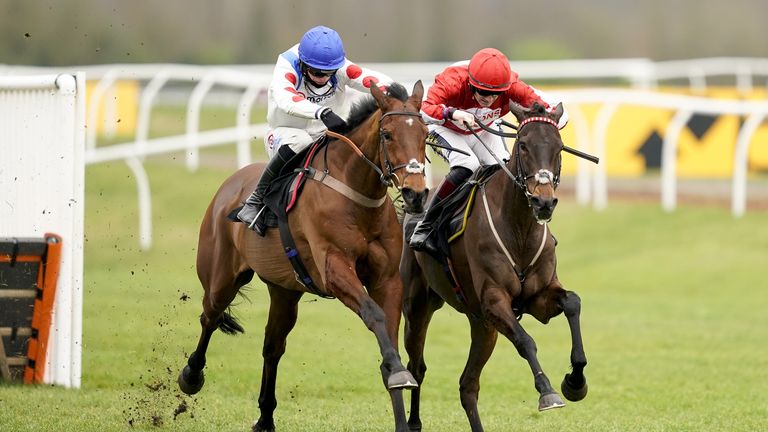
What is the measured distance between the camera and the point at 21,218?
9.66 m

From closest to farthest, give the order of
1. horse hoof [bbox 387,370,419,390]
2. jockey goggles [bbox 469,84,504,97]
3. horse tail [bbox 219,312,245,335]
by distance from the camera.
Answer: horse hoof [bbox 387,370,419,390]
jockey goggles [bbox 469,84,504,97]
horse tail [bbox 219,312,245,335]

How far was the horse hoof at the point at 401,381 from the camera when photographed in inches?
263

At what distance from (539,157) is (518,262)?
76 cm

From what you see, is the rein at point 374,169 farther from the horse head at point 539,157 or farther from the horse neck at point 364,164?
the horse head at point 539,157

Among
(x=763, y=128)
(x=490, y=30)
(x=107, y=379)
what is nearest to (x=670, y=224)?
(x=763, y=128)

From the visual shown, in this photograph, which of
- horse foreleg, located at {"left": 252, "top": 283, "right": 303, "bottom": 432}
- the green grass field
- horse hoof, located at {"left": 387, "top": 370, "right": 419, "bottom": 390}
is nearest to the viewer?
horse hoof, located at {"left": 387, "top": 370, "right": 419, "bottom": 390}

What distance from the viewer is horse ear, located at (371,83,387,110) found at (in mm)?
7020

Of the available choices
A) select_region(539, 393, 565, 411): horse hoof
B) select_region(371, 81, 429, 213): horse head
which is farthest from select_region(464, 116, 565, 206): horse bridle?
select_region(539, 393, 565, 411): horse hoof

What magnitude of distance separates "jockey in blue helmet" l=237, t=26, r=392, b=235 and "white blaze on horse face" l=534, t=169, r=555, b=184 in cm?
119

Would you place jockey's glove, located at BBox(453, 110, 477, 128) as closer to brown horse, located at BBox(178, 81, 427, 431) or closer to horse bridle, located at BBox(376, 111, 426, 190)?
brown horse, located at BBox(178, 81, 427, 431)

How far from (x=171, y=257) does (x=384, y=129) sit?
41.8 ft

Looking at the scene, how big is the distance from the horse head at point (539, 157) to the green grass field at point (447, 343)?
2.25 meters

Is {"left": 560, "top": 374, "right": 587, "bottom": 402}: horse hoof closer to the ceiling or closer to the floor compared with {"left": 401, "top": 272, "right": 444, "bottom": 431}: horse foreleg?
closer to the floor

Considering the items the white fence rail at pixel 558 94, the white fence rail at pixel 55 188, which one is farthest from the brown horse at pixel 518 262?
the white fence rail at pixel 558 94
